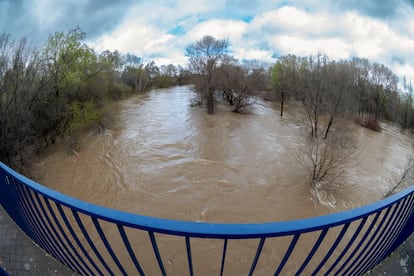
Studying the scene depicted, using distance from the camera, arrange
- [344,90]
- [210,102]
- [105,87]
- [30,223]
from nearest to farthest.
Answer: [30,223], [344,90], [105,87], [210,102]

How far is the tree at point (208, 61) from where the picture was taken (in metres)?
23.2

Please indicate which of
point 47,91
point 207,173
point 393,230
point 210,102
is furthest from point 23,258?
point 210,102

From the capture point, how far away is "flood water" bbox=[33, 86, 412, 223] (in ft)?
25.9

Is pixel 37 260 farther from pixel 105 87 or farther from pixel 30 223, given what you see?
pixel 105 87

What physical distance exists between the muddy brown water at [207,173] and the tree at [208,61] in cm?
691

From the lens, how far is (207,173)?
33.4 ft

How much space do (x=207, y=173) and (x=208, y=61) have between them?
16.4 meters

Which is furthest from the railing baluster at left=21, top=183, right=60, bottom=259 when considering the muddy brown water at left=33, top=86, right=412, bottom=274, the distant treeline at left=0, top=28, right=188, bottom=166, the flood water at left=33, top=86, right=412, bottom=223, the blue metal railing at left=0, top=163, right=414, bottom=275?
the distant treeline at left=0, top=28, right=188, bottom=166

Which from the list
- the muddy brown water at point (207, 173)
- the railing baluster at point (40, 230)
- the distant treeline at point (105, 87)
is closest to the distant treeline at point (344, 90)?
the distant treeline at point (105, 87)

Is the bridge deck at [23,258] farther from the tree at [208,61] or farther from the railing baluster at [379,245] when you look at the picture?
the tree at [208,61]

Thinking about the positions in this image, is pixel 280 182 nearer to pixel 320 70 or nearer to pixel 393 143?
pixel 320 70

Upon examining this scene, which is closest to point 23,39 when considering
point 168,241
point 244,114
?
point 168,241

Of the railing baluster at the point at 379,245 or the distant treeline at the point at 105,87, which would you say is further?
the distant treeline at the point at 105,87

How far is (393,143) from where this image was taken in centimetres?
1773
